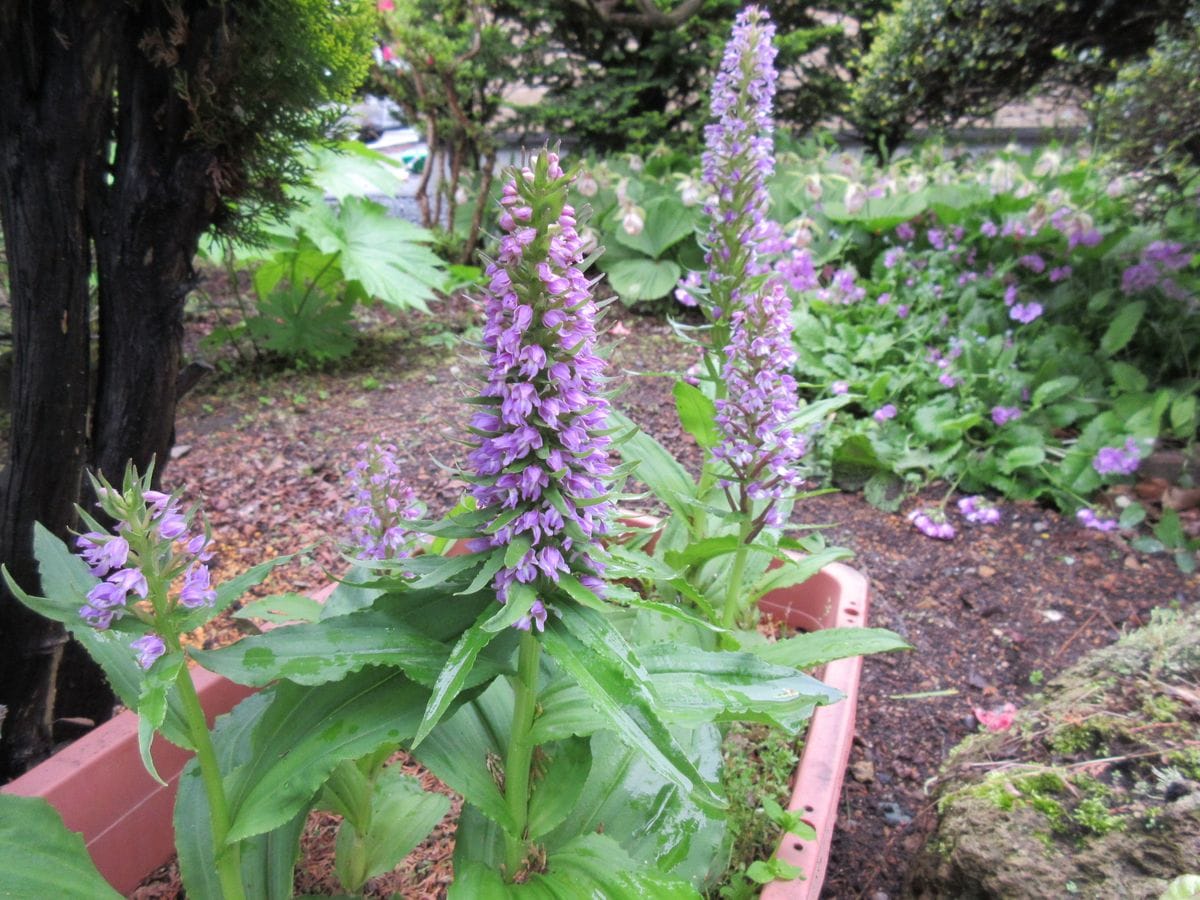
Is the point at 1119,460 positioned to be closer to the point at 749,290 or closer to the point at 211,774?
the point at 749,290

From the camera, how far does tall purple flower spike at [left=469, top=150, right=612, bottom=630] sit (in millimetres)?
1042

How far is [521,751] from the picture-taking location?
130 centimetres

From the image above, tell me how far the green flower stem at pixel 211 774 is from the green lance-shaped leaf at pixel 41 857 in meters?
0.20

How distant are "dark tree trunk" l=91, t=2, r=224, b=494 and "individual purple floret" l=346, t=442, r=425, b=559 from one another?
0.50m

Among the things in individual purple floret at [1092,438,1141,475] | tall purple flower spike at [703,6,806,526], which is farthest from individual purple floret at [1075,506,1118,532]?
tall purple flower spike at [703,6,806,526]

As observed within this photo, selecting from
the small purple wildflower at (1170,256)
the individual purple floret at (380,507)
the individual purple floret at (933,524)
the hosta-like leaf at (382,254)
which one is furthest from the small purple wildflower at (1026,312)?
the individual purple floret at (380,507)

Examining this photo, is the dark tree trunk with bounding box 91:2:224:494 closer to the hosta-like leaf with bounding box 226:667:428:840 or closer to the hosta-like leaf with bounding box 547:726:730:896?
the hosta-like leaf with bounding box 226:667:428:840

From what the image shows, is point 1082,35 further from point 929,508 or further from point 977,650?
point 977,650

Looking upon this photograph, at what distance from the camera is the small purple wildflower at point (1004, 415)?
151 inches

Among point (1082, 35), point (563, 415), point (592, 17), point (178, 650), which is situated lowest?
point (178, 650)

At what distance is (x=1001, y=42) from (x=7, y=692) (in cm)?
526

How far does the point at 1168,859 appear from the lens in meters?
1.31

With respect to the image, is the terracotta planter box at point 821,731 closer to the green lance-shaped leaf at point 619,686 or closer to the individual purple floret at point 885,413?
the green lance-shaped leaf at point 619,686

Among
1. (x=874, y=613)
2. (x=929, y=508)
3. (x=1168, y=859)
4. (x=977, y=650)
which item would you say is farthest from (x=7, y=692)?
(x=929, y=508)
